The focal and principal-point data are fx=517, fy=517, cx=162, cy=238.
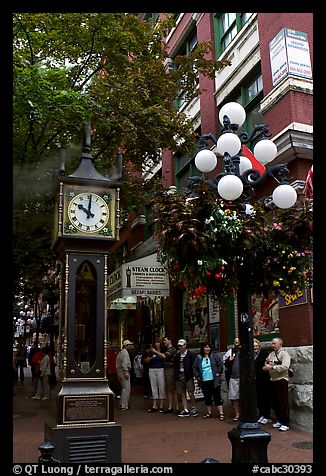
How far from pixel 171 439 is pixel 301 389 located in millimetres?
2796

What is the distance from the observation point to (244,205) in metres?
6.20

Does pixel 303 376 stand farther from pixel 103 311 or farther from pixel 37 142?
pixel 37 142

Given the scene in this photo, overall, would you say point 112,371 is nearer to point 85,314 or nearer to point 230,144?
point 85,314

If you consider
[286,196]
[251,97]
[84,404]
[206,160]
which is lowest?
[84,404]

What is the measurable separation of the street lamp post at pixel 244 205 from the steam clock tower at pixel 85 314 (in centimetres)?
177

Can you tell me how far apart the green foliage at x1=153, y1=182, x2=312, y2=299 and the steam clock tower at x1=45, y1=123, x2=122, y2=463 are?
1851 mm

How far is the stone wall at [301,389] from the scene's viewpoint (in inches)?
390

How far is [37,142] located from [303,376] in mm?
7919

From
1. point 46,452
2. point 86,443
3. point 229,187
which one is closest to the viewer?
point 46,452

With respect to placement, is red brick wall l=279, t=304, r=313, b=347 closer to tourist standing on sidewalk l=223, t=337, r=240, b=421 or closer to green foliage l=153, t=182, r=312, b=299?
tourist standing on sidewalk l=223, t=337, r=240, b=421

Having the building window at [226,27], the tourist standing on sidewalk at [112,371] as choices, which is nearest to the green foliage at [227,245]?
the tourist standing on sidewalk at [112,371]

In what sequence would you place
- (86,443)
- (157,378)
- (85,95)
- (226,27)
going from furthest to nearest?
1. (226,27)
2. (157,378)
3. (85,95)
4. (86,443)

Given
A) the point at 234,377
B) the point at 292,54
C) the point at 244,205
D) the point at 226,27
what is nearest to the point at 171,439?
the point at 234,377
